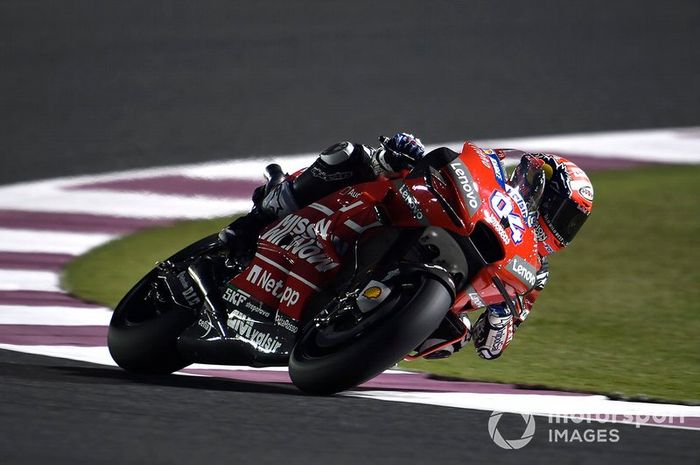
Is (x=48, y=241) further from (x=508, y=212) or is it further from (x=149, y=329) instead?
(x=508, y=212)

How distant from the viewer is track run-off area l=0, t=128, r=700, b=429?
5.71m

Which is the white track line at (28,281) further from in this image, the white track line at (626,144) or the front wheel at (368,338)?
the white track line at (626,144)

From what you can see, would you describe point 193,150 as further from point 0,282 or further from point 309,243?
point 309,243

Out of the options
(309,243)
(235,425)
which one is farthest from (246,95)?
(235,425)

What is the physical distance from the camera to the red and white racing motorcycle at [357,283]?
5.19 m

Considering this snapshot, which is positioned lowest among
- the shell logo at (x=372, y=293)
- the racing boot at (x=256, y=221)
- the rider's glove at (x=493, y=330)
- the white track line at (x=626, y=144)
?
the white track line at (x=626, y=144)

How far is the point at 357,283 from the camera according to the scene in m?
5.57

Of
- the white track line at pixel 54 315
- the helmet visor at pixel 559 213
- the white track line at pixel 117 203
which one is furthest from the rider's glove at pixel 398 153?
the white track line at pixel 117 203

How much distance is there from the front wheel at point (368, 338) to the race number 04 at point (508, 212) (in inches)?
16.0

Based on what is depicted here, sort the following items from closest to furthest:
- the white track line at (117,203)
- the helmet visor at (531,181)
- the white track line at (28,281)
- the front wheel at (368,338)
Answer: the front wheel at (368,338) < the helmet visor at (531,181) < the white track line at (28,281) < the white track line at (117,203)

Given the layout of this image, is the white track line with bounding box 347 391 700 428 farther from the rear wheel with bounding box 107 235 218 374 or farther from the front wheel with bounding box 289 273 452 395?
the rear wheel with bounding box 107 235 218 374

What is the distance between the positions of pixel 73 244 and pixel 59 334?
2.31 m

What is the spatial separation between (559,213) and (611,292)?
2908 millimetres

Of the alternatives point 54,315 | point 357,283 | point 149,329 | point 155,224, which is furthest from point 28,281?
point 357,283
